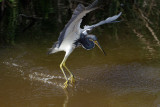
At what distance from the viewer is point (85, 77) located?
5.34 metres

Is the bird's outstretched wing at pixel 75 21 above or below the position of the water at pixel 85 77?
above

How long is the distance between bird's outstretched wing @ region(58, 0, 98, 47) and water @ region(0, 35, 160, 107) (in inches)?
32.3

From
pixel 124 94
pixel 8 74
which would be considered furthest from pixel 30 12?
pixel 124 94

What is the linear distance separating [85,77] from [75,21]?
137 centimetres

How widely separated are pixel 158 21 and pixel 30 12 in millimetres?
4214

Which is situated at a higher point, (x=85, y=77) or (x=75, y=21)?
(x=75, y=21)

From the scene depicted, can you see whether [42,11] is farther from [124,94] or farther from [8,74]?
[124,94]

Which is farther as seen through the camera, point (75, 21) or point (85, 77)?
point (85, 77)

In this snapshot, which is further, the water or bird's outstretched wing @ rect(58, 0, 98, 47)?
the water

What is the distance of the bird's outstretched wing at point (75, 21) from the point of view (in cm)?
376

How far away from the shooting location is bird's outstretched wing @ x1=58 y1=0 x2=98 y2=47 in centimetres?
376

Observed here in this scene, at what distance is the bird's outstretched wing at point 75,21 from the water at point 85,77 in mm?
820

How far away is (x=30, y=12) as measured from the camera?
33.7ft

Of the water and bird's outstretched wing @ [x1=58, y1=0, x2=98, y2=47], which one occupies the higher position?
bird's outstretched wing @ [x1=58, y1=0, x2=98, y2=47]
